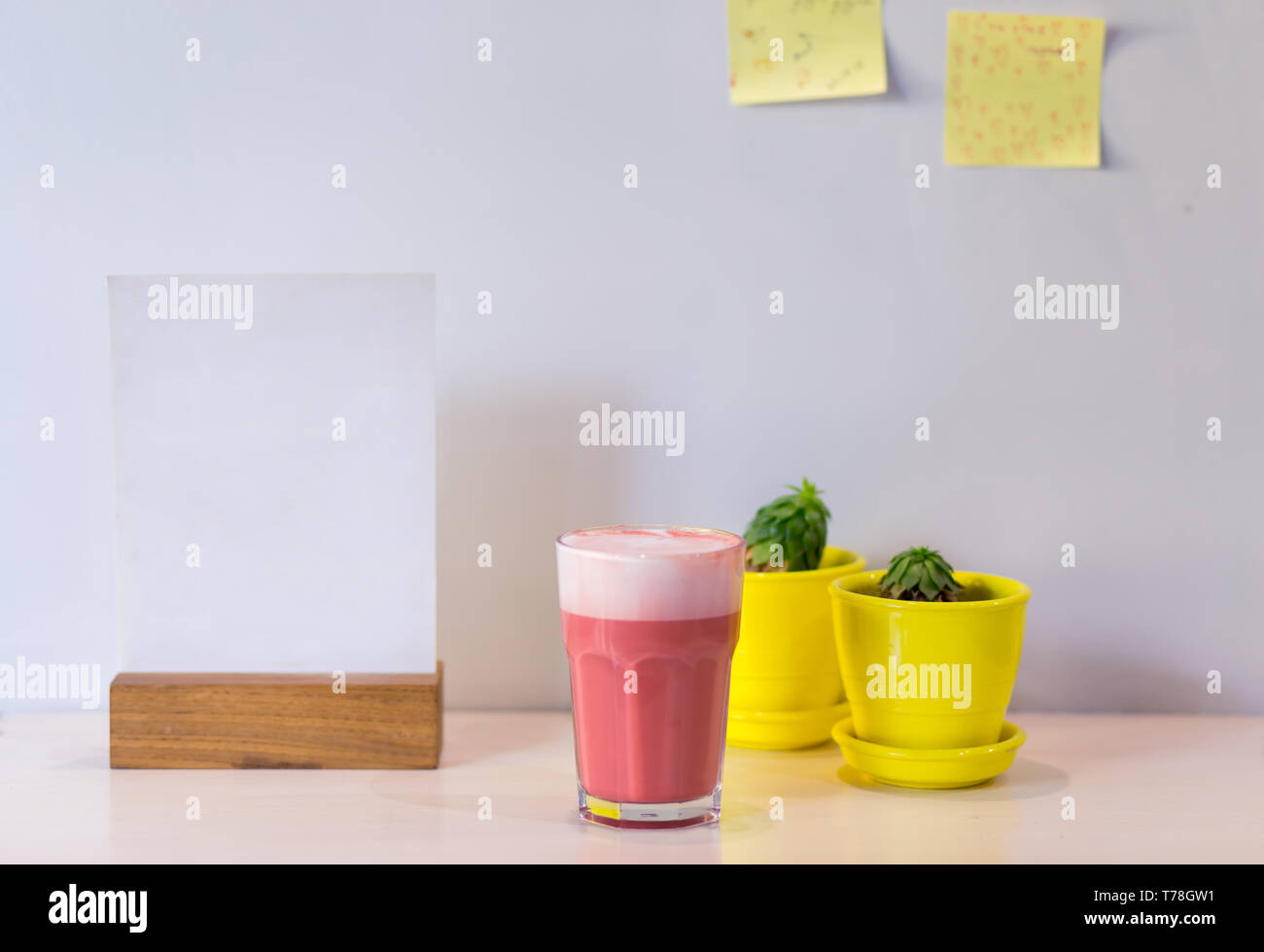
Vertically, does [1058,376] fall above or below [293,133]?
below

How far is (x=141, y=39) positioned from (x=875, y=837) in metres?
0.89

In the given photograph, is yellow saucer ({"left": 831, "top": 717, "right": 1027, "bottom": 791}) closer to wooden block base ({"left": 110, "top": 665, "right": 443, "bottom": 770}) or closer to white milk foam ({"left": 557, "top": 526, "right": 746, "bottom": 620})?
white milk foam ({"left": 557, "top": 526, "right": 746, "bottom": 620})

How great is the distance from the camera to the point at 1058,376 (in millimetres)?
1017

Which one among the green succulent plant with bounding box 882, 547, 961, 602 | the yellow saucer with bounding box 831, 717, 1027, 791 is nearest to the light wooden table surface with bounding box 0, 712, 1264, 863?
the yellow saucer with bounding box 831, 717, 1027, 791

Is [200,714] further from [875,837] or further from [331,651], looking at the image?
[875,837]

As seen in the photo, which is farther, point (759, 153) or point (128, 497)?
point (759, 153)

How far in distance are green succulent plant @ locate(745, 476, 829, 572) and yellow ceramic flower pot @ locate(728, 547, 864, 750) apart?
0.06 ft

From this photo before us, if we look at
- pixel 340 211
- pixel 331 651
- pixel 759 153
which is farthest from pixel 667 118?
pixel 331 651

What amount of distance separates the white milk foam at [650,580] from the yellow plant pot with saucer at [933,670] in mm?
119

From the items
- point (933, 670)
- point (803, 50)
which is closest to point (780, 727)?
point (933, 670)

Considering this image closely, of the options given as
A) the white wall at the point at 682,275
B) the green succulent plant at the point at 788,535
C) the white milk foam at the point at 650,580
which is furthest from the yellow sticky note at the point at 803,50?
the white milk foam at the point at 650,580

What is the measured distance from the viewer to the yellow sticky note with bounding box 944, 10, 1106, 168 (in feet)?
3.28

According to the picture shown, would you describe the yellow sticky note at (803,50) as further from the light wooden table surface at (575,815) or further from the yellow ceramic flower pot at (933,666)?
the light wooden table surface at (575,815)

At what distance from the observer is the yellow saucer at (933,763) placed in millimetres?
801
